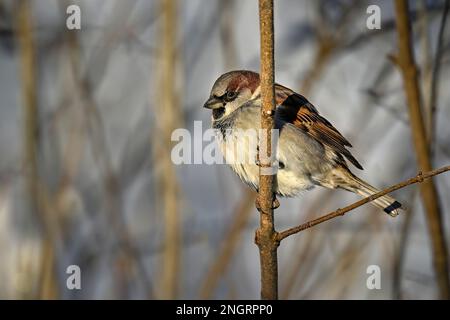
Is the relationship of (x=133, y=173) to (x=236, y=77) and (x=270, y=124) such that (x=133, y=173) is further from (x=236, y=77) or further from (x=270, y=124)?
(x=270, y=124)

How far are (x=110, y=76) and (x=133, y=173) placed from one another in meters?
0.56

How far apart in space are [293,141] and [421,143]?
0.68 meters

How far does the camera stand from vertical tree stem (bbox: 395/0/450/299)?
2.80 m

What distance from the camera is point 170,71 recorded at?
327 centimetres

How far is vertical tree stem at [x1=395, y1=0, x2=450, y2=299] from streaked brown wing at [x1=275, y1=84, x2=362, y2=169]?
1.74 feet

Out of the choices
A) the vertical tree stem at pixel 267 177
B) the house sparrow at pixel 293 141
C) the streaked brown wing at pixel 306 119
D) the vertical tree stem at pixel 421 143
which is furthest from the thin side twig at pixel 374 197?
the streaked brown wing at pixel 306 119

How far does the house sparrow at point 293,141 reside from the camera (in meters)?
3.24

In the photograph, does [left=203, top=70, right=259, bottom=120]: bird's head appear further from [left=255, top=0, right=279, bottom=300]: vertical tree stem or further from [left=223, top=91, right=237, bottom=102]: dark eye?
[left=255, top=0, right=279, bottom=300]: vertical tree stem

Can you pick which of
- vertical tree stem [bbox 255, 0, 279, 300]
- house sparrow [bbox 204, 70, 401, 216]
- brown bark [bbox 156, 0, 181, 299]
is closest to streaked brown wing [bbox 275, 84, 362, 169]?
house sparrow [bbox 204, 70, 401, 216]

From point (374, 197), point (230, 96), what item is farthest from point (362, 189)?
point (374, 197)

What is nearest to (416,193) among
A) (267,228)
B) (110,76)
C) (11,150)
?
(267,228)

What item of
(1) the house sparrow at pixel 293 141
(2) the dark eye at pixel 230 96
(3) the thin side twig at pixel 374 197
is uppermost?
(2) the dark eye at pixel 230 96

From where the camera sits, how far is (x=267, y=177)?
7.58 feet

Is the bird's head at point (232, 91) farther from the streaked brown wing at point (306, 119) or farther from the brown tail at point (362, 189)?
the brown tail at point (362, 189)
